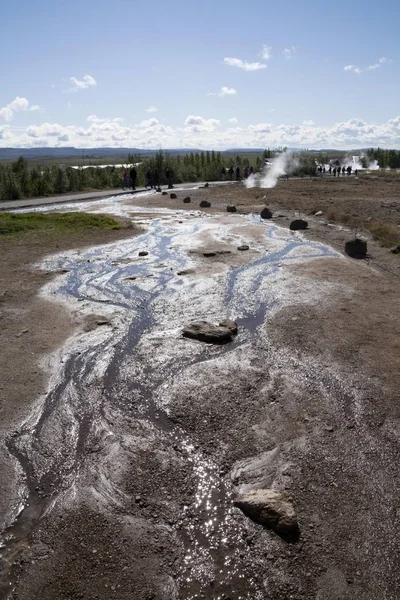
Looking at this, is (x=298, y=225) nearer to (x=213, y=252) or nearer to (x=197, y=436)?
(x=213, y=252)

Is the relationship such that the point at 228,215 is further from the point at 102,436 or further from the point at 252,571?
the point at 252,571

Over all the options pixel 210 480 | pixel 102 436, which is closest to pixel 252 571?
pixel 210 480

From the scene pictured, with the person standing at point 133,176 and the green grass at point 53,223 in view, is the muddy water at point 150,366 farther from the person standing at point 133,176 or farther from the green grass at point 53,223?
the person standing at point 133,176

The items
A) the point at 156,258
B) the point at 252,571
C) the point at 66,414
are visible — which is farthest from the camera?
the point at 156,258

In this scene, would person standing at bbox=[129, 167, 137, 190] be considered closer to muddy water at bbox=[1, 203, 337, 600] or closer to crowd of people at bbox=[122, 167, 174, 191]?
crowd of people at bbox=[122, 167, 174, 191]

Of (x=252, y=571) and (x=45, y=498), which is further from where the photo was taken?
(x=45, y=498)

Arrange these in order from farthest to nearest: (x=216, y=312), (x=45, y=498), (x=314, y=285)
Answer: (x=314, y=285), (x=216, y=312), (x=45, y=498)

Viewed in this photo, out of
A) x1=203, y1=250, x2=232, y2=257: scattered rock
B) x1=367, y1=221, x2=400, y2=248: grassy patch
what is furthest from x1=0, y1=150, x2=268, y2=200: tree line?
x1=367, y1=221, x2=400, y2=248: grassy patch
